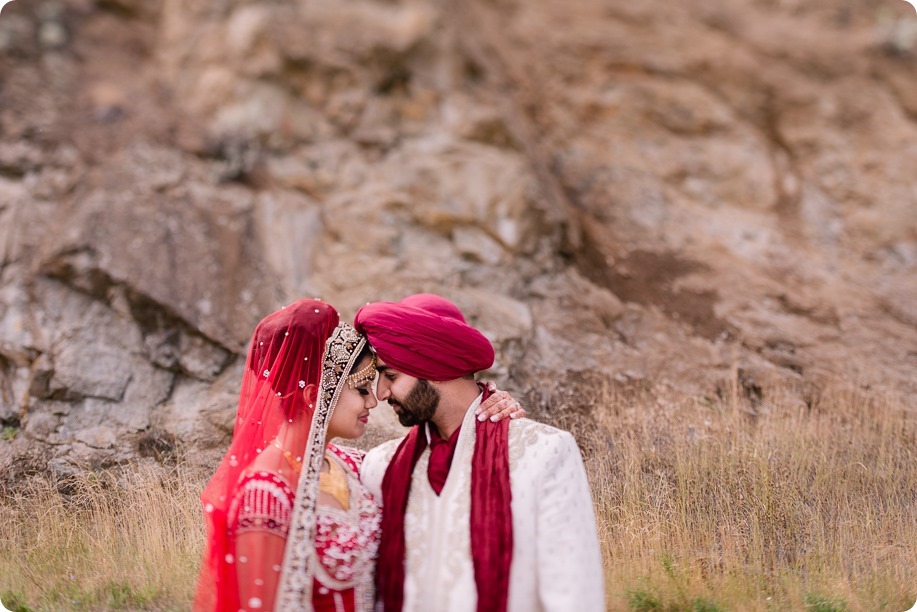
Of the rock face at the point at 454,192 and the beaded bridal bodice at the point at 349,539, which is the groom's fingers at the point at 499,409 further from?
the rock face at the point at 454,192

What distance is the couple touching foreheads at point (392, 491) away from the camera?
259 cm

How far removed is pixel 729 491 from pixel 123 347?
14.9 ft

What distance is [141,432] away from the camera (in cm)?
555

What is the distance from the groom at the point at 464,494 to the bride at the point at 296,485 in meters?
0.11

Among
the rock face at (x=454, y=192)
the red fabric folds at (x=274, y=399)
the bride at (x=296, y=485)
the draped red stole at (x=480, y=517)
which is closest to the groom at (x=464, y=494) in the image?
the draped red stole at (x=480, y=517)

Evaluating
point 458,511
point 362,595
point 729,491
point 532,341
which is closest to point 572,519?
point 458,511

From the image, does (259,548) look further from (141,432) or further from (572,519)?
(141,432)

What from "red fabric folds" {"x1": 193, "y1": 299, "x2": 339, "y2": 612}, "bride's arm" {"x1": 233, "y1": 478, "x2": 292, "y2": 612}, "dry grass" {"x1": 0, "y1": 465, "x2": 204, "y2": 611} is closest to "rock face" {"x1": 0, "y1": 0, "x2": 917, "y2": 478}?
"dry grass" {"x1": 0, "y1": 465, "x2": 204, "y2": 611}

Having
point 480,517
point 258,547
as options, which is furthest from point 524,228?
point 258,547

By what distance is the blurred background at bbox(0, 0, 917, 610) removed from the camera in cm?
508

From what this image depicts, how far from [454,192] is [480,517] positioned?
516 centimetres

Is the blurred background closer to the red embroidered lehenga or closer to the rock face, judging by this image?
the rock face

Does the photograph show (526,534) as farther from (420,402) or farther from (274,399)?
(274,399)

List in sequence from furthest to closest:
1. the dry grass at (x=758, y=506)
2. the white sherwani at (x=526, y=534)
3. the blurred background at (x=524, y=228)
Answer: the blurred background at (x=524, y=228)
the dry grass at (x=758, y=506)
the white sherwani at (x=526, y=534)
